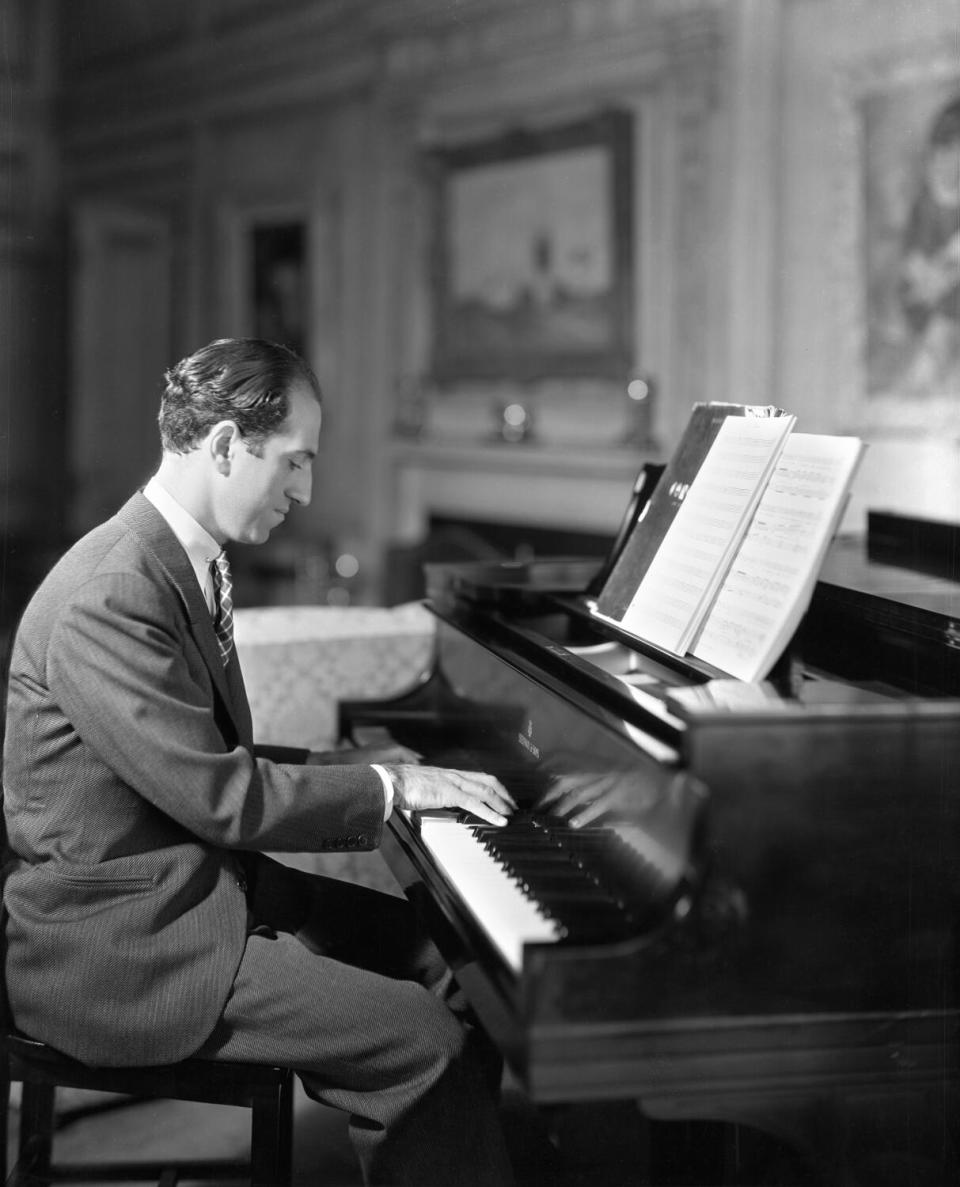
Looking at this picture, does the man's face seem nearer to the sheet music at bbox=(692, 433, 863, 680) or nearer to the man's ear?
the man's ear

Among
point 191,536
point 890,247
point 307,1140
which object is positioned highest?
point 890,247

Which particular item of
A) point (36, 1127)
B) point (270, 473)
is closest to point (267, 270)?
point (36, 1127)

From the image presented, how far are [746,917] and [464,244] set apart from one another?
20.0 feet

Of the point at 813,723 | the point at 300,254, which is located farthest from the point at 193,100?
the point at 813,723

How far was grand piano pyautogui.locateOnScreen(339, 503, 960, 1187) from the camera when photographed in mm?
1495

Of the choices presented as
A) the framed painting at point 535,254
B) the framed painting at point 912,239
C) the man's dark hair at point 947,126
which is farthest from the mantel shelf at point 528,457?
the man's dark hair at point 947,126

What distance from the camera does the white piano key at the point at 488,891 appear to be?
1592 millimetres

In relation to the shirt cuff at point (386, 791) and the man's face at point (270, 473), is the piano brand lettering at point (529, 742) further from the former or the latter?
the man's face at point (270, 473)

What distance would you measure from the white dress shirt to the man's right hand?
0.06 feet

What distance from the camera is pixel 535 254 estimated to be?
674 centimetres

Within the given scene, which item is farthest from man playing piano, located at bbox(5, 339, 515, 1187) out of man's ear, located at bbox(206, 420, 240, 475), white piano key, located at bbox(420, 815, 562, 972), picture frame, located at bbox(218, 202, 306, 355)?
picture frame, located at bbox(218, 202, 306, 355)

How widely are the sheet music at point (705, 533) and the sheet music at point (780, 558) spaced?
21 millimetres

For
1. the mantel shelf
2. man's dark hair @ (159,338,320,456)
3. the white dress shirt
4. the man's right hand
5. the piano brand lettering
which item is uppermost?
the mantel shelf

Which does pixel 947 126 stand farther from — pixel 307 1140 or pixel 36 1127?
pixel 36 1127
